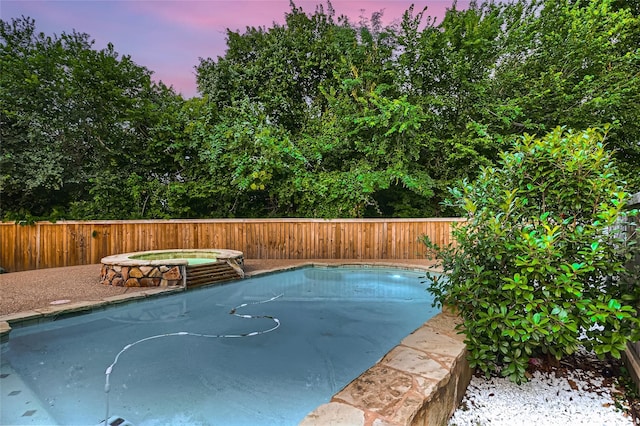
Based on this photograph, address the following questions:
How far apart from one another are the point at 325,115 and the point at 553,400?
8.43 m

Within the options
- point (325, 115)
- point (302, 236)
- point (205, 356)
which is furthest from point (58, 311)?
point (325, 115)

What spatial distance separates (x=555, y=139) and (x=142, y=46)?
9.41 m

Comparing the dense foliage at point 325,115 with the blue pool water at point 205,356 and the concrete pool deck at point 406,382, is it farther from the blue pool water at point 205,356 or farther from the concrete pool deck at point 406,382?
the concrete pool deck at point 406,382

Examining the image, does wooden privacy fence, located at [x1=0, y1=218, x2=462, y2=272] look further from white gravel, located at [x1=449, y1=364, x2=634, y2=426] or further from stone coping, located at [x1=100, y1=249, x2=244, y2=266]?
white gravel, located at [x1=449, y1=364, x2=634, y2=426]

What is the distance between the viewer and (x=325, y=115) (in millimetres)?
9297

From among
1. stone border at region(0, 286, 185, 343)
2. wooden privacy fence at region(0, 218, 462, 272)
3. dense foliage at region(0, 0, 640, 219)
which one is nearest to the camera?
stone border at region(0, 286, 185, 343)

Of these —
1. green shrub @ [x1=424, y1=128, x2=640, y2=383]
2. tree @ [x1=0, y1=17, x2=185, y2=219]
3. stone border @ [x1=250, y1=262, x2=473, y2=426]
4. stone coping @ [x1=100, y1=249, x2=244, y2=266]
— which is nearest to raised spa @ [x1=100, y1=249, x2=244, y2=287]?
stone coping @ [x1=100, y1=249, x2=244, y2=266]

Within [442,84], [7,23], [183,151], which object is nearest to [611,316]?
A: [442,84]

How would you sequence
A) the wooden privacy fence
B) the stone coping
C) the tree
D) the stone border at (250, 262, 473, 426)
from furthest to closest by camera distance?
1. the wooden privacy fence
2. the tree
3. the stone coping
4. the stone border at (250, 262, 473, 426)

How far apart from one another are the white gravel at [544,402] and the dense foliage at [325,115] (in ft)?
19.1

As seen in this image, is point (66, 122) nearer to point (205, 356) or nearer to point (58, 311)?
point (58, 311)

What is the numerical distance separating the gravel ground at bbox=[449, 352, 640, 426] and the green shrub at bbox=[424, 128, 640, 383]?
0.42 feet

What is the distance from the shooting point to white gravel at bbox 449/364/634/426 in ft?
5.70

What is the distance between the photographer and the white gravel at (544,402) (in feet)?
5.70
